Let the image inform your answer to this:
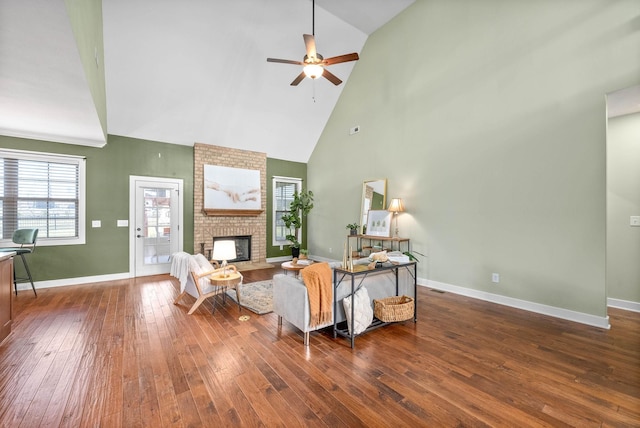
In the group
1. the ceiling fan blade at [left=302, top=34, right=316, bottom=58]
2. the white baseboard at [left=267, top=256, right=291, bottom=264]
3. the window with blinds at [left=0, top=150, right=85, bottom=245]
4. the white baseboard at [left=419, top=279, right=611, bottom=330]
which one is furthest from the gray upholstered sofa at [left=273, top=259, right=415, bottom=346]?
the window with blinds at [left=0, top=150, right=85, bottom=245]

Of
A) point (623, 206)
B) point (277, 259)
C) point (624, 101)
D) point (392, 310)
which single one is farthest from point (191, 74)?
point (623, 206)

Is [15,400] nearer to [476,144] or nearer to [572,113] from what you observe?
[476,144]

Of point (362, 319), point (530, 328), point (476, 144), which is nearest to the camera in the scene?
point (362, 319)

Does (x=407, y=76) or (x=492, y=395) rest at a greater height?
(x=407, y=76)

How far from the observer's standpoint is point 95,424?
5.61 ft

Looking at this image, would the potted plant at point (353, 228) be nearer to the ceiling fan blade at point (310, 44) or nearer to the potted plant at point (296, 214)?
the potted plant at point (296, 214)

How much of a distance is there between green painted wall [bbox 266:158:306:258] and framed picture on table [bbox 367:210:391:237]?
266 cm

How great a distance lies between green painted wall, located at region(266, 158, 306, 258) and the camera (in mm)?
7492

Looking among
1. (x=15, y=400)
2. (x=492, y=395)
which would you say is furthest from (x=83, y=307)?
(x=492, y=395)

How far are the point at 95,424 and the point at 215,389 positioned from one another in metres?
0.71

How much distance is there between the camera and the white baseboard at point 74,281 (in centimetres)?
471

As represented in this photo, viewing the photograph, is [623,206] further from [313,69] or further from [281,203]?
[281,203]

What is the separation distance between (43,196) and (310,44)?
17.4 feet

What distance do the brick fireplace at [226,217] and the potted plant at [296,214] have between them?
667mm
